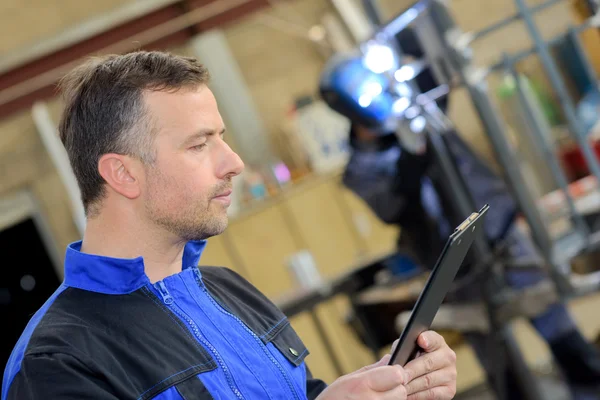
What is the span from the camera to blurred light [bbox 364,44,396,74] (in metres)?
2.97

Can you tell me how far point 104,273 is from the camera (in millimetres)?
1215

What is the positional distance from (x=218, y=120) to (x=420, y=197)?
2197 millimetres

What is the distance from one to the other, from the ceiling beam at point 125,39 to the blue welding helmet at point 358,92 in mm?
2697

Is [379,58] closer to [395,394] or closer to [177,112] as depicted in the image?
[177,112]

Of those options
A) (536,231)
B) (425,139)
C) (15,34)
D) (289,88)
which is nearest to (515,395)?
(536,231)

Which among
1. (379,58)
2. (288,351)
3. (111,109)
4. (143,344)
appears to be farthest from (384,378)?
(379,58)

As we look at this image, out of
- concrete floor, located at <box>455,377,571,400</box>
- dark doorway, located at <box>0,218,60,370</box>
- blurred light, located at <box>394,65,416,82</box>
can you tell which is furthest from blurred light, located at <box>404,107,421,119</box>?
dark doorway, located at <box>0,218,60,370</box>

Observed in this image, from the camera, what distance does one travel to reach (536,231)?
9.09 ft

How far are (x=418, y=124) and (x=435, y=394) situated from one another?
6.38 feet

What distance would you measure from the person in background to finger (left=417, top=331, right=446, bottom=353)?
180 centimetres

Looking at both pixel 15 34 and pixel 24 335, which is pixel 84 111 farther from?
pixel 15 34

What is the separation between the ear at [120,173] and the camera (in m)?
1.27

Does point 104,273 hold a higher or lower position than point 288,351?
higher

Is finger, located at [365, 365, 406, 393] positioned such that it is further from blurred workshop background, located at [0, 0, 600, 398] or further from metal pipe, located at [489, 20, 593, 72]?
blurred workshop background, located at [0, 0, 600, 398]
